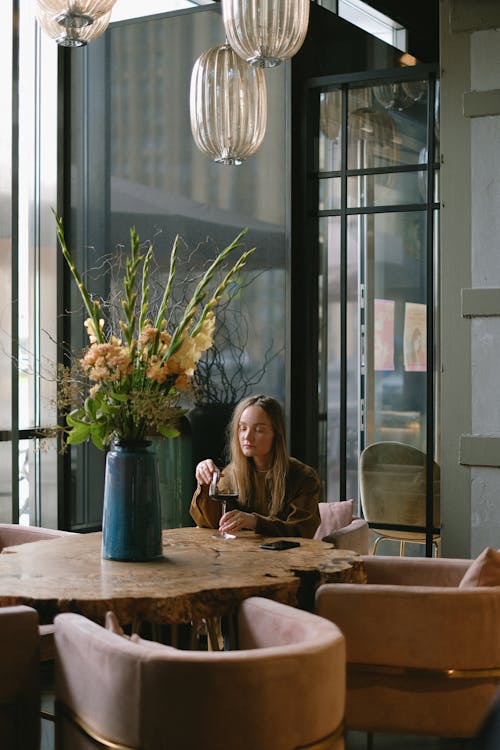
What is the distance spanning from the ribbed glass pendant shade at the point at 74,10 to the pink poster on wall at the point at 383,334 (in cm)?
270

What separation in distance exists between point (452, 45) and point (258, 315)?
183 cm

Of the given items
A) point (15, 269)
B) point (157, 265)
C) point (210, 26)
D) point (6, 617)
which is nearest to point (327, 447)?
point (157, 265)

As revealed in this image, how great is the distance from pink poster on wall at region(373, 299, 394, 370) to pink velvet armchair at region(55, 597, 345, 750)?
3.08 metres

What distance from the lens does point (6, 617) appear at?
2617 millimetres

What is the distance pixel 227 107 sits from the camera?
4230 mm

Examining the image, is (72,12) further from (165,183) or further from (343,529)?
(165,183)

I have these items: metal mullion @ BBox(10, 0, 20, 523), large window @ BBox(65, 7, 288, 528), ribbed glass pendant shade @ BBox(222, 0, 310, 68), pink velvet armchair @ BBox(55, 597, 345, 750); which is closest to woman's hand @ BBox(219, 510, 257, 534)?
pink velvet armchair @ BBox(55, 597, 345, 750)

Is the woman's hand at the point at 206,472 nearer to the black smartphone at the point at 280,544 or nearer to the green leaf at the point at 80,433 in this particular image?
the black smartphone at the point at 280,544

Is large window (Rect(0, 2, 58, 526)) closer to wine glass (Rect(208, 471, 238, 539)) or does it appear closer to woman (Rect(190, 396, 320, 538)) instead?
woman (Rect(190, 396, 320, 538))

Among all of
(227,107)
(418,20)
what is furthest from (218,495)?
(418,20)

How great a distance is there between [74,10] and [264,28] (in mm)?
640

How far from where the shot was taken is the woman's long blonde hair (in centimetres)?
388

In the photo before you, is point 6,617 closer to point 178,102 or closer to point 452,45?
point 452,45

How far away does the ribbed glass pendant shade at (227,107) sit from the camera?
4.22 metres
